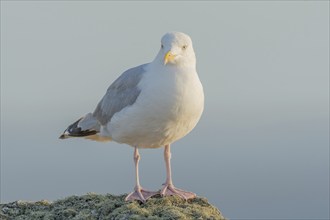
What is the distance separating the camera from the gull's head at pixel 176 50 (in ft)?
39.5

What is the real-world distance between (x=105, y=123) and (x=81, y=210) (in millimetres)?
1908

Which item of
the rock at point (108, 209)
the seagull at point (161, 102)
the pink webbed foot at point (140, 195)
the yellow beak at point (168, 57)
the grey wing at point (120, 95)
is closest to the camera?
the rock at point (108, 209)

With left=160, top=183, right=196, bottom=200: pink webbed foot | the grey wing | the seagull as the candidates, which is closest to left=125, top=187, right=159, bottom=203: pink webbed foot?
the seagull

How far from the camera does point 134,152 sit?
13484 millimetres

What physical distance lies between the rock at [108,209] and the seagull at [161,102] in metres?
0.28

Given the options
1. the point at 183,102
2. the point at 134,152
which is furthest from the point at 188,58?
the point at 134,152

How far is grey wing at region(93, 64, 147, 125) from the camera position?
12.8 metres

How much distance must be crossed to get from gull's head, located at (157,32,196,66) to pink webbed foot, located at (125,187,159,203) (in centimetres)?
211

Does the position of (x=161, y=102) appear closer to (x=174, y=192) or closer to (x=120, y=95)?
(x=120, y=95)

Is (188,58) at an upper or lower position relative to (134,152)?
upper

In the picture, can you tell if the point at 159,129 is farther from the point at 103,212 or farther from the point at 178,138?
the point at 103,212

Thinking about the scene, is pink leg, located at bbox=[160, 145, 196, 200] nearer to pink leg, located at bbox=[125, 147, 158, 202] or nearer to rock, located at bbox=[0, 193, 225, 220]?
rock, located at bbox=[0, 193, 225, 220]

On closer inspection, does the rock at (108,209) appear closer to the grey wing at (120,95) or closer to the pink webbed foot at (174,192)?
the pink webbed foot at (174,192)

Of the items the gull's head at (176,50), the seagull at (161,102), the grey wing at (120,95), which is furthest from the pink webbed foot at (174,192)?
the gull's head at (176,50)
